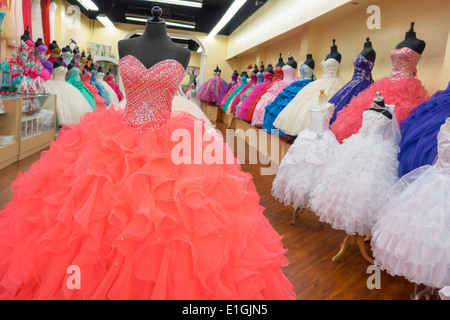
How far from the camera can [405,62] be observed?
9.68 ft

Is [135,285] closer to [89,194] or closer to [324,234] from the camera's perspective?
[89,194]

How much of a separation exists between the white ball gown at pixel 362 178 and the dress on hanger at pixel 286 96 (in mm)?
2123

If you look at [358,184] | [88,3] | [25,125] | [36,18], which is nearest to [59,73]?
[25,125]

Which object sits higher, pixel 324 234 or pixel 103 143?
pixel 103 143

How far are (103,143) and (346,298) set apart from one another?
164 cm

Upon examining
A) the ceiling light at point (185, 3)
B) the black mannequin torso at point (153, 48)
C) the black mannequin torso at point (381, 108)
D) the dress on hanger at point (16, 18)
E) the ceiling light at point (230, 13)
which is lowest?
the black mannequin torso at point (381, 108)

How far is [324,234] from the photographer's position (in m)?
2.99

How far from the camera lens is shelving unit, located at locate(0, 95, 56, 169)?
404cm

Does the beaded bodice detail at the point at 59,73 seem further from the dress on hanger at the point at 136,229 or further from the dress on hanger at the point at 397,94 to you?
the dress on hanger at the point at 136,229

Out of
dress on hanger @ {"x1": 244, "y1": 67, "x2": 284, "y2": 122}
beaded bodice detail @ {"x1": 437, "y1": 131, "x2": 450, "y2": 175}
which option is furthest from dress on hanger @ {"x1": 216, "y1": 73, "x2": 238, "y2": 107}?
beaded bodice detail @ {"x1": 437, "y1": 131, "x2": 450, "y2": 175}

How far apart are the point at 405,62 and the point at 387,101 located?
45cm

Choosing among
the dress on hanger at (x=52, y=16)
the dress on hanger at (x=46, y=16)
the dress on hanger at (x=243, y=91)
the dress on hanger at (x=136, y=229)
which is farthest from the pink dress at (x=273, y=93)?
the dress on hanger at (x=52, y=16)

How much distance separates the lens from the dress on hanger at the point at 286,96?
4.59m
